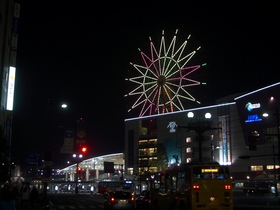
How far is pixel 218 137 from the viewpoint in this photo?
99.9 m

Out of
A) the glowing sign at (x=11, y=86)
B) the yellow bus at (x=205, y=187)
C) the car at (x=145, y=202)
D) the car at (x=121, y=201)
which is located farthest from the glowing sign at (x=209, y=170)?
the glowing sign at (x=11, y=86)

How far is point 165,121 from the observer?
397 feet

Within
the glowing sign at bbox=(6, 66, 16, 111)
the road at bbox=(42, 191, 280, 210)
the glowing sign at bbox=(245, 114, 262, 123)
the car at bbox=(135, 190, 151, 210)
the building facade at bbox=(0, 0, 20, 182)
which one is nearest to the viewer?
the road at bbox=(42, 191, 280, 210)

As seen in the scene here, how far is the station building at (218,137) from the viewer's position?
8700cm

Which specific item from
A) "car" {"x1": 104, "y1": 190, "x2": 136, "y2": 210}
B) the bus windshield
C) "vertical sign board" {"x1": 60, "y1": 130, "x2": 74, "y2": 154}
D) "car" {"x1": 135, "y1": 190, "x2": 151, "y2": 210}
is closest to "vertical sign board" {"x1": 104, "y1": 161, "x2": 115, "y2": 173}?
"car" {"x1": 135, "y1": 190, "x2": 151, "y2": 210}

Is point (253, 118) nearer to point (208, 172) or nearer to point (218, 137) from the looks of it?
point (218, 137)

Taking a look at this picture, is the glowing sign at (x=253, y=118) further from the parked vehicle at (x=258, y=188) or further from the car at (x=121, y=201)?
the car at (x=121, y=201)

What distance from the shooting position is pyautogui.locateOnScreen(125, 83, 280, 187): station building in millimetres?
87000

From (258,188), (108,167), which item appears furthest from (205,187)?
(108,167)

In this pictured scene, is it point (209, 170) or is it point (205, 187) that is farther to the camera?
point (209, 170)

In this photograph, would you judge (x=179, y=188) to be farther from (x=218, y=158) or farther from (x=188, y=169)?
(x=218, y=158)

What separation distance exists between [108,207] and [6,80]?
21.9 meters

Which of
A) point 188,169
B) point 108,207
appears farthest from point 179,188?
point 108,207

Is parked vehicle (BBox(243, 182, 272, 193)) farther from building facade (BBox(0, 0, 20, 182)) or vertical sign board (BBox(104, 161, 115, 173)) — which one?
building facade (BBox(0, 0, 20, 182))
